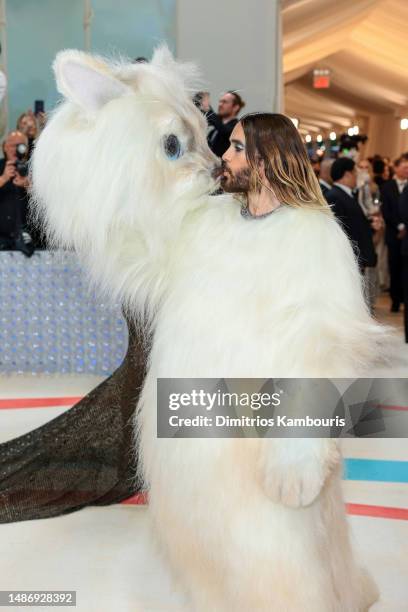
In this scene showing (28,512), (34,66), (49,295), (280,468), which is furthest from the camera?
(34,66)

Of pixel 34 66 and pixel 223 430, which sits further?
pixel 34 66

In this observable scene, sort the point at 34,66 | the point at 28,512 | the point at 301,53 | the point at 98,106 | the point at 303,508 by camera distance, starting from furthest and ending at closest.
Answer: the point at 301,53 → the point at 34,66 → the point at 28,512 → the point at 98,106 → the point at 303,508

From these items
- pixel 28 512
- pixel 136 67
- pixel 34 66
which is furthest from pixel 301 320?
pixel 34 66

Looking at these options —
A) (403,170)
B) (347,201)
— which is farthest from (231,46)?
(347,201)

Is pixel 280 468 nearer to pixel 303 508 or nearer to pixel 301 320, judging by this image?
pixel 303 508

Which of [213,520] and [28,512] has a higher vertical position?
[213,520]

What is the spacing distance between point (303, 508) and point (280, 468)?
190mm

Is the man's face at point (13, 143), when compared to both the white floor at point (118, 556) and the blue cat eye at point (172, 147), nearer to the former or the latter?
the white floor at point (118, 556)

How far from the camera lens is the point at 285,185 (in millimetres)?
2092

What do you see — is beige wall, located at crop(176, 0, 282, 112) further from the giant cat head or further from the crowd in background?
the giant cat head

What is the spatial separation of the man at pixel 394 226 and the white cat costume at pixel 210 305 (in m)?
7.68

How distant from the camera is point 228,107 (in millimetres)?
6004

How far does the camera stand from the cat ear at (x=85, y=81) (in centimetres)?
219

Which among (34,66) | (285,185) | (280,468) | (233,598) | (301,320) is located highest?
(34,66)
